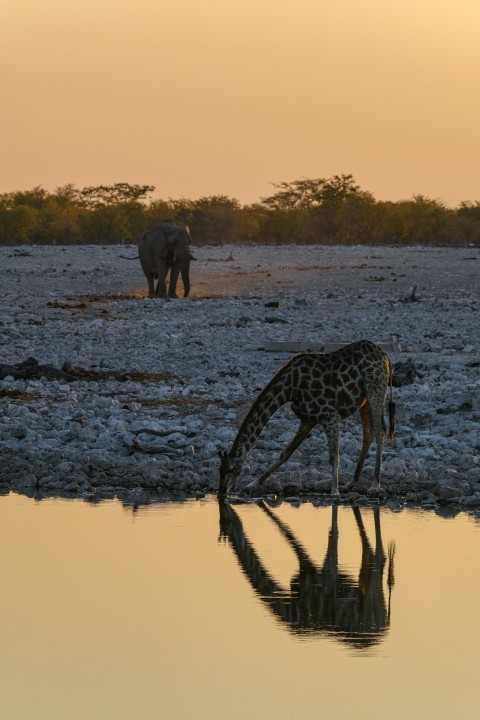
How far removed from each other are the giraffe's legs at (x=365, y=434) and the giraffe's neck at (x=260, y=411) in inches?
31.1

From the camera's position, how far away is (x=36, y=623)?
30.1 feet

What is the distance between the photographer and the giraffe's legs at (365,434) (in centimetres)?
1398

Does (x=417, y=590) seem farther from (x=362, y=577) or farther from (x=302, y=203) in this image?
(x=302, y=203)

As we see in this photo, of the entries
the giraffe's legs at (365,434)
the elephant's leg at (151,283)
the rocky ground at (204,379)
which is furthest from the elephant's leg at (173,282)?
the giraffe's legs at (365,434)

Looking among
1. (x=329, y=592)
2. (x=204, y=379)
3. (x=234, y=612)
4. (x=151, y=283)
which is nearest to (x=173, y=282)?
(x=151, y=283)

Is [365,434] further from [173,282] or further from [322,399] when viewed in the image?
[173,282]

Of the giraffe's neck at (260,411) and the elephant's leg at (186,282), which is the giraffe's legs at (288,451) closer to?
the giraffe's neck at (260,411)

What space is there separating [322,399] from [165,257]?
26.0 meters

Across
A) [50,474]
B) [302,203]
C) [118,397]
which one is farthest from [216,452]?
[302,203]

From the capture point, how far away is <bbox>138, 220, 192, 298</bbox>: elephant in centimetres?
3850

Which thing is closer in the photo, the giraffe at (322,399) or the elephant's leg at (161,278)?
Answer: the giraffe at (322,399)

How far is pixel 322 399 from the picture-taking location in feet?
45.2

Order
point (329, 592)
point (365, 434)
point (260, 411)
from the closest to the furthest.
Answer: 1. point (329, 592)
2. point (260, 411)
3. point (365, 434)

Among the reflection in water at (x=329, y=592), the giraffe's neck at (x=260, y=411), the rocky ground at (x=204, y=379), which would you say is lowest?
the reflection in water at (x=329, y=592)
